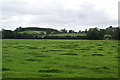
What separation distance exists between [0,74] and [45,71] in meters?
2.75

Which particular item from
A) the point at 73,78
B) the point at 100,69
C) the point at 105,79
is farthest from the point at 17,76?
the point at 100,69

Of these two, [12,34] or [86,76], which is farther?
[12,34]

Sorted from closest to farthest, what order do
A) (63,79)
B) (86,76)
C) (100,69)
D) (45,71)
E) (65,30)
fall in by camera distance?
(63,79) < (86,76) < (45,71) < (100,69) < (65,30)

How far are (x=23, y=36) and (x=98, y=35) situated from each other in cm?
3777

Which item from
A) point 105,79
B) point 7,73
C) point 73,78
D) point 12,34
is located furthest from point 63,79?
point 12,34

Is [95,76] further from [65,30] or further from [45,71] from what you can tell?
[65,30]

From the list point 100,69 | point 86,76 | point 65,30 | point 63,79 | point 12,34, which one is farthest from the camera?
point 65,30

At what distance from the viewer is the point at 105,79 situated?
11109 millimetres

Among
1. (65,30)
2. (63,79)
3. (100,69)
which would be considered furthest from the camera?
(65,30)

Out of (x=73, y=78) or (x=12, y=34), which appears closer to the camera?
(x=73, y=78)

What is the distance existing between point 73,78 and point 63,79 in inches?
25.1

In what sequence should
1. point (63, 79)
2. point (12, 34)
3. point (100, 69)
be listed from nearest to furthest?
point (63, 79)
point (100, 69)
point (12, 34)

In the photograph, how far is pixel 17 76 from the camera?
11367mm

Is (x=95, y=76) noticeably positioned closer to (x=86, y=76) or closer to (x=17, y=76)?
(x=86, y=76)
